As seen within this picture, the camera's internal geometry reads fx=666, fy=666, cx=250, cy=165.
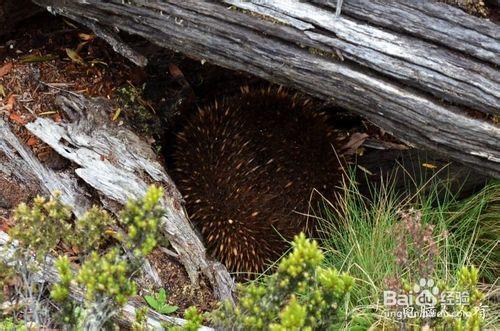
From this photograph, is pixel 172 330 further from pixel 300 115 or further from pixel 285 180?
pixel 300 115

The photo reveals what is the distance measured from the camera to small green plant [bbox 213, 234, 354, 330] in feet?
7.19

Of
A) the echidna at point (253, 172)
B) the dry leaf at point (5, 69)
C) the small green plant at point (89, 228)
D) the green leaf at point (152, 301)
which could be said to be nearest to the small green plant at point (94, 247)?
the small green plant at point (89, 228)

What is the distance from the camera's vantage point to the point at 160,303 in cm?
321

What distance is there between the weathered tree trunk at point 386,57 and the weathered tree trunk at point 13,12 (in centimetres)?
114

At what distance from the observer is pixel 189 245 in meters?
3.49

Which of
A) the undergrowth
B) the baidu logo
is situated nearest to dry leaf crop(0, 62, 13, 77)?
the undergrowth

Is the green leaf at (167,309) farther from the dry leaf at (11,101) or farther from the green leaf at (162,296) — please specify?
the dry leaf at (11,101)

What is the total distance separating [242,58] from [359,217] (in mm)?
1515

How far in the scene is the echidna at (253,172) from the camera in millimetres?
3953

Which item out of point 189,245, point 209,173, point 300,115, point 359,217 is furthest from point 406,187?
point 189,245

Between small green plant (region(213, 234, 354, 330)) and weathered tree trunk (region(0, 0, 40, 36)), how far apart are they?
237 centimetres

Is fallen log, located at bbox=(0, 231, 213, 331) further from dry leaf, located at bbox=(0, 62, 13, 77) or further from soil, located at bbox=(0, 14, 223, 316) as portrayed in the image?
dry leaf, located at bbox=(0, 62, 13, 77)

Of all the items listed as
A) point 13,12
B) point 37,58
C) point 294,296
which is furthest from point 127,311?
point 13,12

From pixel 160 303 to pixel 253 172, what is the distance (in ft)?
3.61
